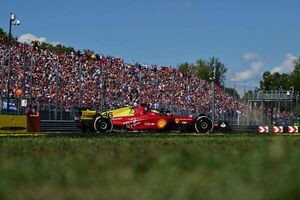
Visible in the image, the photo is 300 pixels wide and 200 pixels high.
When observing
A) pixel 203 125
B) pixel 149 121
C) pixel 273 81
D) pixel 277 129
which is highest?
pixel 273 81

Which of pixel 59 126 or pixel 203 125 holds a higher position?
pixel 203 125

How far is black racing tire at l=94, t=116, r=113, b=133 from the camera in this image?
30031 millimetres

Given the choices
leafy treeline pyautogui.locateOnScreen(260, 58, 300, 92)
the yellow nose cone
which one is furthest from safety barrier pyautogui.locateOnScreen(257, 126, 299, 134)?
leafy treeline pyautogui.locateOnScreen(260, 58, 300, 92)

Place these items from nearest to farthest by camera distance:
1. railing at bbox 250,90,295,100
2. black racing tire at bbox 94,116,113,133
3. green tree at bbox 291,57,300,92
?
black racing tire at bbox 94,116,113,133, railing at bbox 250,90,295,100, green tree at bbox 291,57,300,92

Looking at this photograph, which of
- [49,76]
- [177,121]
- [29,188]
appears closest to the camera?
[29,188]

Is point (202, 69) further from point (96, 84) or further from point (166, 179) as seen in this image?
point (166, 179)

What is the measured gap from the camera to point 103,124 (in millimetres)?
30109

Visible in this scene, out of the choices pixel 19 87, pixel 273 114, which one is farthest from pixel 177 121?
pixel 273 114

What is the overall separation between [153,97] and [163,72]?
27.7 ft

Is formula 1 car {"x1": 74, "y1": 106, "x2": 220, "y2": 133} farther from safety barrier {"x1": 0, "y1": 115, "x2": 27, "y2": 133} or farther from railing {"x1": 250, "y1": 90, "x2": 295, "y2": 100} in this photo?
railing {"x1": 250, "y1": 90, "x2": 295, "y2": 100}

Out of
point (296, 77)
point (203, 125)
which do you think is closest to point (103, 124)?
point (203, 125)

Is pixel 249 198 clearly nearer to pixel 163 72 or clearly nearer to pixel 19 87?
pixel 19 87

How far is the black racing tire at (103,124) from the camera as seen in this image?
98.5 feet

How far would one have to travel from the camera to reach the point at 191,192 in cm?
361
